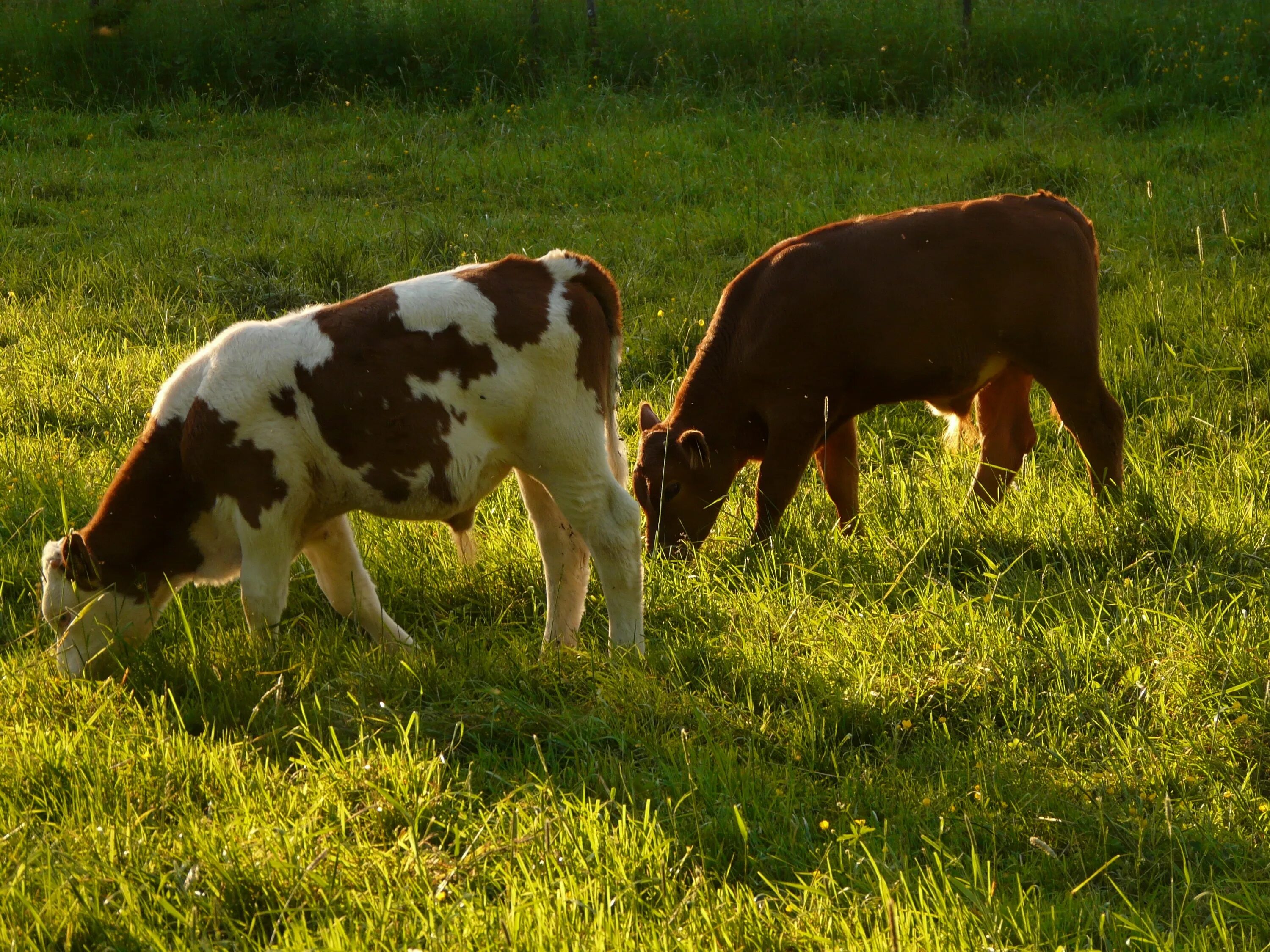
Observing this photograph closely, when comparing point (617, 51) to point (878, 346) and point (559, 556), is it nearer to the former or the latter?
point (878, 346)

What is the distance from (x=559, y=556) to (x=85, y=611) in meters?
1.53

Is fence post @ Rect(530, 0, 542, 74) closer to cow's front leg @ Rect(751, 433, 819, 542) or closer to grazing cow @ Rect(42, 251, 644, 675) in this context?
cow's front leg @ Rect(751, 433, 819, 542)

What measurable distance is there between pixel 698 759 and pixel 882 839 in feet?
1.78

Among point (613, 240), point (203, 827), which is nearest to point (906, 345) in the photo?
point (203, 827)

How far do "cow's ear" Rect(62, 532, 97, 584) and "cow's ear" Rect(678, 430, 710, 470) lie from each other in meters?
2.26

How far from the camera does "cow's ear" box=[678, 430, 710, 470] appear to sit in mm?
5207

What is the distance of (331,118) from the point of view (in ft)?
40.7

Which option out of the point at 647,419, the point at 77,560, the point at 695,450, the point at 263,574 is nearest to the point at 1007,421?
the point at 695,450

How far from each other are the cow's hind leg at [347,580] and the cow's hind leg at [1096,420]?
2.83 metres

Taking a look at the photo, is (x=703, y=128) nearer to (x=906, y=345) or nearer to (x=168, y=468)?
(x=906, y=345)

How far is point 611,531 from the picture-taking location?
4.13m

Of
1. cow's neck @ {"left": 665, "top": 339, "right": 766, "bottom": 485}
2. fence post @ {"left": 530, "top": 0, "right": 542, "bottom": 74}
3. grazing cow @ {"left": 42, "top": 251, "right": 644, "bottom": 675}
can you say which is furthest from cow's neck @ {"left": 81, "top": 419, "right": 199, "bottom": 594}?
fence post @ {"left": 530, "top": 0, "right": 542, "bottom": 74}

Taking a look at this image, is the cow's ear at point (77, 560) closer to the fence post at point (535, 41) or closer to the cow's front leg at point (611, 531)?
the cow's front leg at point (611, 531)

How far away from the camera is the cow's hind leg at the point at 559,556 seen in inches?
170
